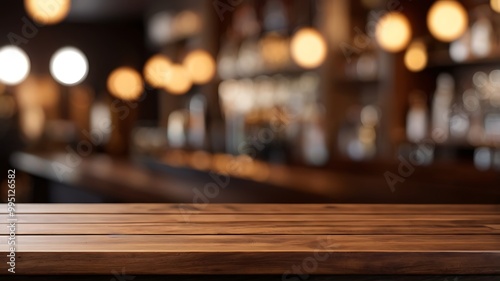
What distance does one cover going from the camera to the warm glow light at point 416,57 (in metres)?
6.27

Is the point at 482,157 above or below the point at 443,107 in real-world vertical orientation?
below

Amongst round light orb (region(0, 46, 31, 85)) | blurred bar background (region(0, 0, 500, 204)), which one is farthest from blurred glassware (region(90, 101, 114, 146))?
round light orb (region(0, 46, 31, 85))

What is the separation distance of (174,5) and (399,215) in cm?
1005

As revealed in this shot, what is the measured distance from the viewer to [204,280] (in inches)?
52.7

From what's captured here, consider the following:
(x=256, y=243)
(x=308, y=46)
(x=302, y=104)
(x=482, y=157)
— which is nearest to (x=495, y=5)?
(x=482, y=157)

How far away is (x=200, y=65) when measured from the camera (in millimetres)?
8828

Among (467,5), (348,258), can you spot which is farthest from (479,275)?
(467,5)

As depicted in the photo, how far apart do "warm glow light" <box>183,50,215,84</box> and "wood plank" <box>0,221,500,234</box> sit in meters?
7.30

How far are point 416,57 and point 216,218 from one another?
4.93 metres

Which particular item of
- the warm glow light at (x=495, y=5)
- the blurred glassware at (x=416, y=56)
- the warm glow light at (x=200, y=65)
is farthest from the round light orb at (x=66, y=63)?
the warm glow light at (x=495, y=5)

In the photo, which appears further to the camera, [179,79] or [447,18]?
[179,79]

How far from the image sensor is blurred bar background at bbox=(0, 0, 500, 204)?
17.2ft

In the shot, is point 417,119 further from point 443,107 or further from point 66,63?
point 66,63

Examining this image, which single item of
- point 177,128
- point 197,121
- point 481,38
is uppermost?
point 481,38
